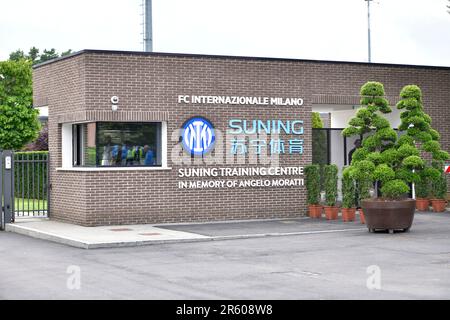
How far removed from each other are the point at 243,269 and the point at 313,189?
34.4 ft

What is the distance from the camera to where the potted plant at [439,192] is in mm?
26891

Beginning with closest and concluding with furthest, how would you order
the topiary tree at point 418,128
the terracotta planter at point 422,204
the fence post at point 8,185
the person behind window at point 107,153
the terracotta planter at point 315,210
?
the topiary tree at point 418,128
the person behind window at point 107,153
the fence post at point 8,185
the terracotta planter at point 315,210
the terracotta planter at point 422,204

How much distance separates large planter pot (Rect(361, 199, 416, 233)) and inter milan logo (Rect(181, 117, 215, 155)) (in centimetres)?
525

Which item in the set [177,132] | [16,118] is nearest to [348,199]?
[177,132]

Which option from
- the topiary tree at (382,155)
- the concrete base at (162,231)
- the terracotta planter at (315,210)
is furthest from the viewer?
the terracotta planter at (315,210)

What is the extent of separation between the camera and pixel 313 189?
2528 cm

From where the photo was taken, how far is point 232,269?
15.1 metres

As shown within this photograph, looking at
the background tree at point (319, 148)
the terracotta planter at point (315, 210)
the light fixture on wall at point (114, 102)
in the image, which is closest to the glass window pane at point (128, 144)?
the light fixture on wall at point (114, 102)

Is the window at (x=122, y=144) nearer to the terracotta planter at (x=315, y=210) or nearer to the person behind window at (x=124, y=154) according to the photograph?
the person behind window at (x=124, y=154)

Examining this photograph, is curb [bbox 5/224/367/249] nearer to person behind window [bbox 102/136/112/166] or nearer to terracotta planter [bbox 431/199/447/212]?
person behind window [bbox 102/136/112/166]

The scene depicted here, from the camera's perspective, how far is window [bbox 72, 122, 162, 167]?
23.5 meters

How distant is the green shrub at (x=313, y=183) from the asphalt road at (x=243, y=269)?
4056 mm

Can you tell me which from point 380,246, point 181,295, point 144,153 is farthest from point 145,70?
point 181,295
